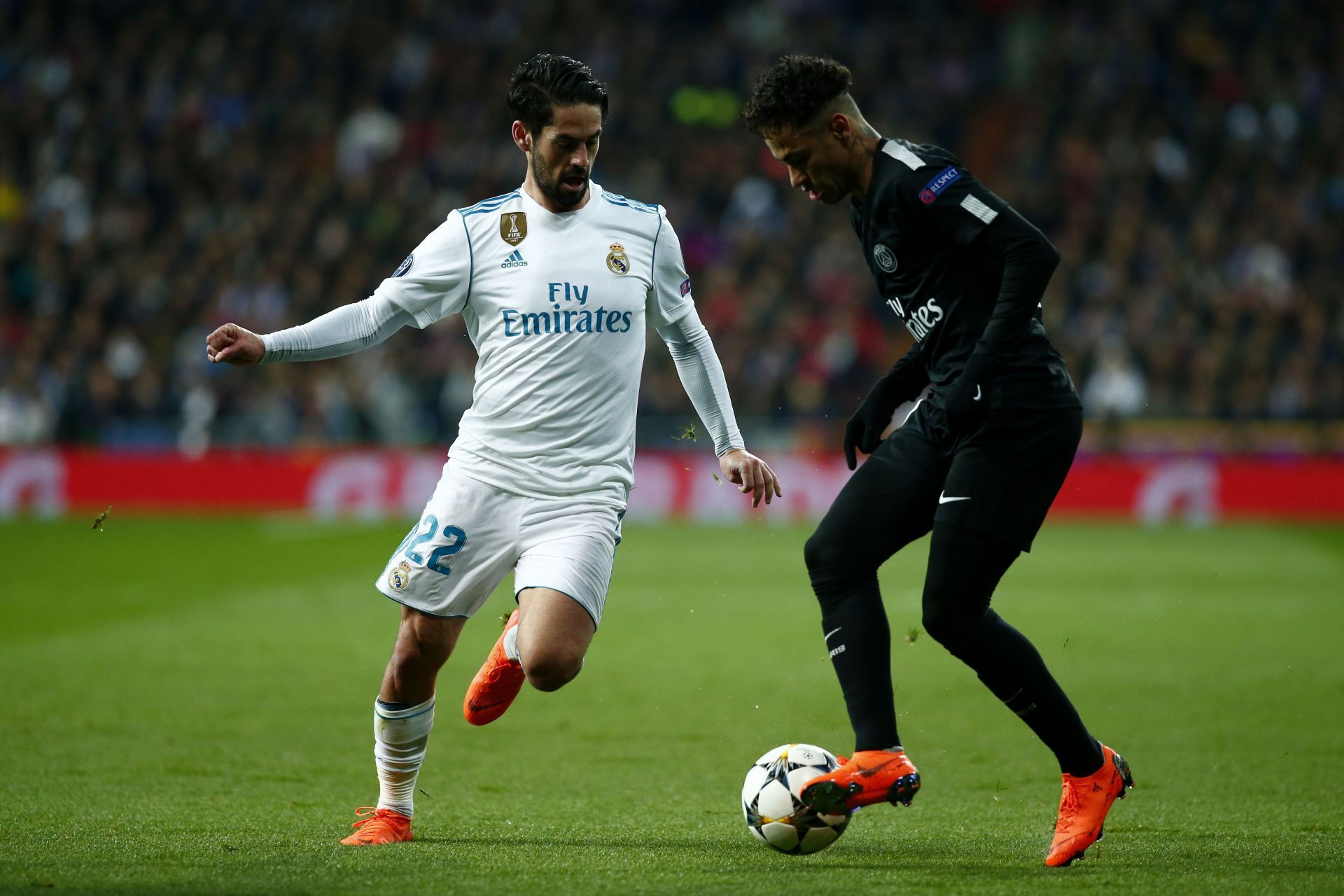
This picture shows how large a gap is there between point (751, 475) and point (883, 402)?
1.54 feet

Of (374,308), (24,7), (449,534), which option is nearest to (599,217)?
(374,308)

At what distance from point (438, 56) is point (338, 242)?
444cm

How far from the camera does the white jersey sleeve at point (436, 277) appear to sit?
4.57 m

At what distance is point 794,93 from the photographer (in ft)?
13.8

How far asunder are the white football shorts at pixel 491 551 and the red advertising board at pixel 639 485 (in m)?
12.4

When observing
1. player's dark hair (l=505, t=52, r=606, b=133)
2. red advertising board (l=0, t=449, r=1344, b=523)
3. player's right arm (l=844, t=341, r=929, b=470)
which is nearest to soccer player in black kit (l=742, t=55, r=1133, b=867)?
player's right arm (l=844, t=341, r=929, b=470)

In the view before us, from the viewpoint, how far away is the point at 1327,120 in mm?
20656

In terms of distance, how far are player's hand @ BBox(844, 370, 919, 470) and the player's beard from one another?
3.55ft

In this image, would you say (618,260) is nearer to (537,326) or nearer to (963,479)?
(537,326)

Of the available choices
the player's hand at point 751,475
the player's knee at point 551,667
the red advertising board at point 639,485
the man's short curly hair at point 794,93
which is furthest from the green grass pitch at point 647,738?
the red advertising board at point 639,485

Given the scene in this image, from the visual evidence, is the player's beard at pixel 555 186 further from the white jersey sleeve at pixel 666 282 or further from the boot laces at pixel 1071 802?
the boot laces at pixel 1071 802

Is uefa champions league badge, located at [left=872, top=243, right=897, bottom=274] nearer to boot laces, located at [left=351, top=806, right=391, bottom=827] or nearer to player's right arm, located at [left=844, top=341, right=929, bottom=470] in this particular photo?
player's right arm, located at [left=844, top=341, right=929, bottom=470]

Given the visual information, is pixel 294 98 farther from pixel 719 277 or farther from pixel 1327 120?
pixel 1327 120

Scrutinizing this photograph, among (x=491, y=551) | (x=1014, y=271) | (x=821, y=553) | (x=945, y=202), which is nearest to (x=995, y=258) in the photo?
(x=1014, y=271)
